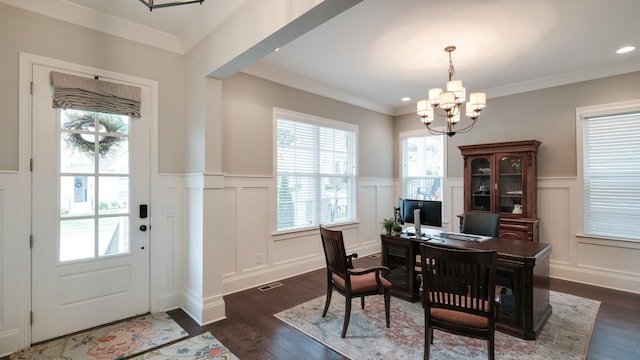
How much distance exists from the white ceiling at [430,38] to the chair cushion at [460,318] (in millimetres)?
2541

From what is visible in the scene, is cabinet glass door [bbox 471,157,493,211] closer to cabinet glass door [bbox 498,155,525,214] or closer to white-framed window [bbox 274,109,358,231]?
cabinet glass door [bbox 498,155,525,214]

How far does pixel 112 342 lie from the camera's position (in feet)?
8.50

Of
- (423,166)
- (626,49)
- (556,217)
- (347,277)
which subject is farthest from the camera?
(423,166)

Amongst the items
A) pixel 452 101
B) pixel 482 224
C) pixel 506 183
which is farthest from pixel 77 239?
pixel 506 183

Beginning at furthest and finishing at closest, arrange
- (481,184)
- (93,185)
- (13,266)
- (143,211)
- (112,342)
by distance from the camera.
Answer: (481,184) < (143,211) < (93,185) < (112,342) < (13,266)

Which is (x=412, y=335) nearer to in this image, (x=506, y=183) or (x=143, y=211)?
(x=143, y=211)

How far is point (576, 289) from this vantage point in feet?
13.0

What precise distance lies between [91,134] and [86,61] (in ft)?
2.21

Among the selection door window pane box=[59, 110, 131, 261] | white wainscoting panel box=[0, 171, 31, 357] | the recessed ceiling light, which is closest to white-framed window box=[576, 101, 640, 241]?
the recessed ceiling light

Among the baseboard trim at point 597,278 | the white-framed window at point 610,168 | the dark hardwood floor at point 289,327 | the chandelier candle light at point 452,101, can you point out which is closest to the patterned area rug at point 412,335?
the dark hardwood floor at point 289,327

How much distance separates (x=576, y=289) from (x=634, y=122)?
233cm

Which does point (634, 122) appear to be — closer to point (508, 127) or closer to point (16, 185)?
point (508, 127)

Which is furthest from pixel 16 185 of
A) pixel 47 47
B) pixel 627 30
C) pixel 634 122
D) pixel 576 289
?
pixel 634 122

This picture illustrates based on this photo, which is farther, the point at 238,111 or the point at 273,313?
the point at 238,111
